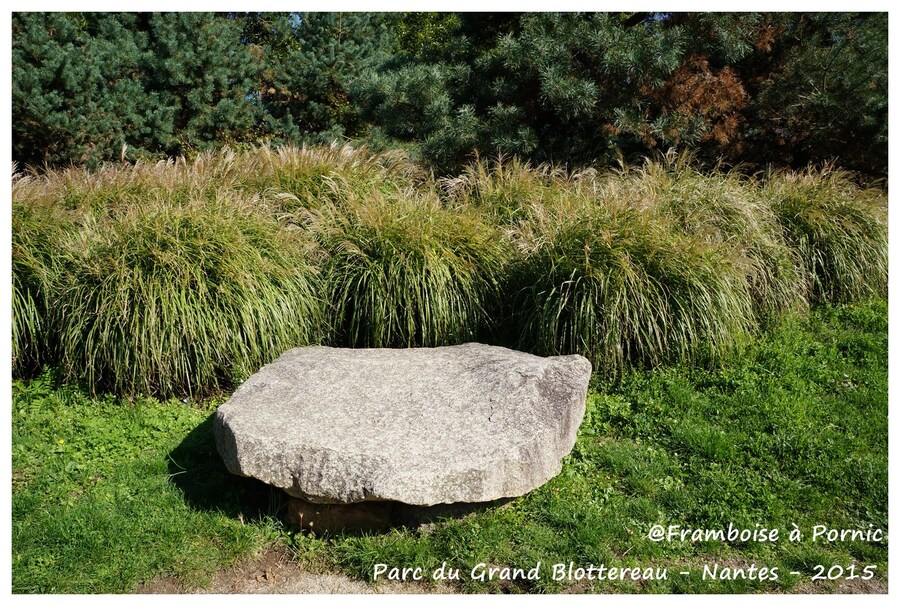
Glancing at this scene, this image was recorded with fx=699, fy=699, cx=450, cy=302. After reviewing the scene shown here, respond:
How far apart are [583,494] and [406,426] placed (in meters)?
0.94

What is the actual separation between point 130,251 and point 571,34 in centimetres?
434

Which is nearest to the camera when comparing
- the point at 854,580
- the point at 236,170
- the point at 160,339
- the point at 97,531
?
the point at 854,580

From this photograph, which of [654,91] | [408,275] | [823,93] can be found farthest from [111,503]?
Answer: [823,93]

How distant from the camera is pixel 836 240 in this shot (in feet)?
17.7

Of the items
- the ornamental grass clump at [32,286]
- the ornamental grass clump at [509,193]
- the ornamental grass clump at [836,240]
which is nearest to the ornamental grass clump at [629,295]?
the ornamental grass clump at [509,193]

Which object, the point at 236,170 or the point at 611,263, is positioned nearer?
the point at 611,263

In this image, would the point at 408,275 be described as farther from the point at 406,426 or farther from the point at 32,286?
the point at 32,286

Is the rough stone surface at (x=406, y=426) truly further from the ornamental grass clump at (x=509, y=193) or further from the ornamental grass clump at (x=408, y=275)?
the ornamental grass clump at (x=509, y=193)

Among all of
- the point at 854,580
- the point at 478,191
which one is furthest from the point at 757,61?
the point at 854,580

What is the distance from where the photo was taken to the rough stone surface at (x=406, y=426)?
291 cm

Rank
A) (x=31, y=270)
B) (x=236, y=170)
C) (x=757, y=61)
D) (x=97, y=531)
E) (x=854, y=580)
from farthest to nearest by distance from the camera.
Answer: (x=757, y=61)
(x=236, y=170)
(x=31, y=270)
(x=97, y=531)
(x=854, y=580)

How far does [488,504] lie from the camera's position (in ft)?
10.7

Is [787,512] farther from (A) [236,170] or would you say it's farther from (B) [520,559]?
(A) [236,170]

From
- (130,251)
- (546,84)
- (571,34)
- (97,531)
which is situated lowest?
(97,531)
